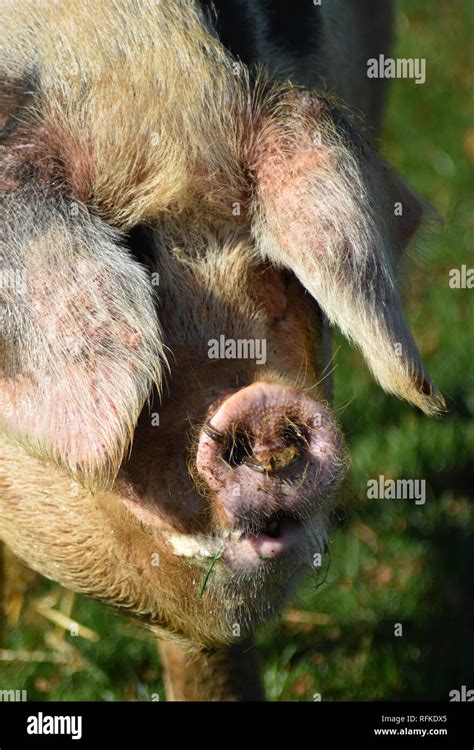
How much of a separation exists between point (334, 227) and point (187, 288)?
15.5 inches

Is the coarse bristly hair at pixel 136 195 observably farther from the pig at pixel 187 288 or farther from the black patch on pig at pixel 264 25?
the black patch on pig at pixel 264 25

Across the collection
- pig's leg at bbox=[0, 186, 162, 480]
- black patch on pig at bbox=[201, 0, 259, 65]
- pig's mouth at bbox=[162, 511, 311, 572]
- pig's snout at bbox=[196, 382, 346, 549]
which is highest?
black patch on pig at bbox=[201, 0, 259, 65]

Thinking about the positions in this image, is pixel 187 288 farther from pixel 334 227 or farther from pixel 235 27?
pixel 235 27

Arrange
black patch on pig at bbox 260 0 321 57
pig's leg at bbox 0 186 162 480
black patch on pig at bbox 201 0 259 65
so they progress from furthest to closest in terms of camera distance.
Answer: black patch on pig at bbox 260 0 321 57 → black patch on pig at bbox 201 0 259 65 → pig's leg at bbox 0 186 162 480

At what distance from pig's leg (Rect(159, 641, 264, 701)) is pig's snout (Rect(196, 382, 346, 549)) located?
66.9 inches

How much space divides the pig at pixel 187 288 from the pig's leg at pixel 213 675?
1.25 meters

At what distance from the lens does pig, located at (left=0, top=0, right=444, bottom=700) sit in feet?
7.26

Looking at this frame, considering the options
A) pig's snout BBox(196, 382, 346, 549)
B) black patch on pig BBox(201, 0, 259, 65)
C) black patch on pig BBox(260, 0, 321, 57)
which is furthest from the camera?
black patch on pig BBox(260, 0, 321, 57)

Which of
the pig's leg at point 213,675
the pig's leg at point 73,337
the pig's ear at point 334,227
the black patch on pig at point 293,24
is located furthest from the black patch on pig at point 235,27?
the pig's leg at point 213,675

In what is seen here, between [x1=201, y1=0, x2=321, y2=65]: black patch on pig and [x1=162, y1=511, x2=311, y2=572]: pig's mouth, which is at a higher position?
[x1=201, y1=0, x2=321, y2=65]: black patch on pig

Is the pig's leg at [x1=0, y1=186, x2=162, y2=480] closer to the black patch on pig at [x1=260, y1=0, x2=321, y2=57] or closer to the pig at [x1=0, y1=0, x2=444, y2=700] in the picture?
the pig at [x1=0, y1=0, x2=444, y2=700]

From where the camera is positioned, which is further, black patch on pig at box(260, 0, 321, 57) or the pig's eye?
black patch on pig at box(260, 0, 321, 57)

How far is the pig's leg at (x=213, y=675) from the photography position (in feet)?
13.1

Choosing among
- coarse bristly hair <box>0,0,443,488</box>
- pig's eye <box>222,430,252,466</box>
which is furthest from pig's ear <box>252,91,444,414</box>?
pig's eye <box>222,430,252,466</box>
